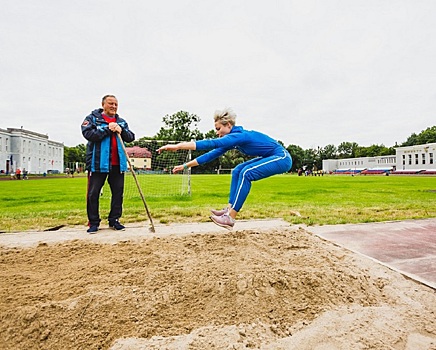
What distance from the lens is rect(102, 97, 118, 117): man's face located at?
4.92 metres

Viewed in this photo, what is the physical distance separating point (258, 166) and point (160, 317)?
6.24ft

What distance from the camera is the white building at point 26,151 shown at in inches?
2237

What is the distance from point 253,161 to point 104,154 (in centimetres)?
252

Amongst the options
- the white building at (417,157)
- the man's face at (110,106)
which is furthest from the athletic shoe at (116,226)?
the white building at (417,157)

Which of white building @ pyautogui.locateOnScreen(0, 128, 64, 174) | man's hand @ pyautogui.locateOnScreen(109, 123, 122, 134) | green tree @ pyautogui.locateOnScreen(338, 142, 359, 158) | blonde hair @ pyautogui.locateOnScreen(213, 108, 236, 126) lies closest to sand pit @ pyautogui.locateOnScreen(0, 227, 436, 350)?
blonde hair @ pyautogui.locateOnScreen(213, 108, 236, 126)

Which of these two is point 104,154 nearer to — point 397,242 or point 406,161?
point 397,242

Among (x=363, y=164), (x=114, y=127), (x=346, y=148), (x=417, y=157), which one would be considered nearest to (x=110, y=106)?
(x=114, y=127)

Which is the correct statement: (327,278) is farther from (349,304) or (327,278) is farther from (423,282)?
(423,282)

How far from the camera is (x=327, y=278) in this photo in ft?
8.67

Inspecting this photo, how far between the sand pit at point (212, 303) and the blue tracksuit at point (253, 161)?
2.31 ft

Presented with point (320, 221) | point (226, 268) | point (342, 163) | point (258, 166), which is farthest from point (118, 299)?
point (342, 163)

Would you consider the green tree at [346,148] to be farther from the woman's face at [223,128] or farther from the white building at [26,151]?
the woman's face at [223,128]

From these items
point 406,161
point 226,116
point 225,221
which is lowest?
point 225,221

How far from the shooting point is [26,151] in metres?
61.3
